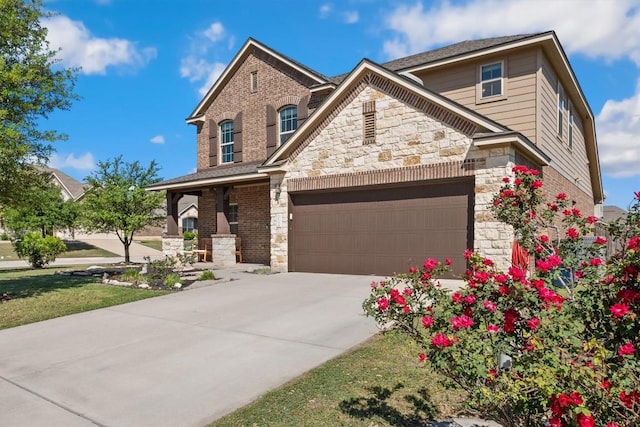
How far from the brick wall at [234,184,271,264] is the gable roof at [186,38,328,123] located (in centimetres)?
492

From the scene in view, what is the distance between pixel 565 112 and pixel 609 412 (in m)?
16.2

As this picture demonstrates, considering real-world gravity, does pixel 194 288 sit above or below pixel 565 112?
below

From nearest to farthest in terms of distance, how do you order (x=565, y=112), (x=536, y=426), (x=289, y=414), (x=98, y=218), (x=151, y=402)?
(x=536, y=426) → (x=289, y=414) → (x=151, y=402) → (x=565, y=112) → (x=98, y=218)

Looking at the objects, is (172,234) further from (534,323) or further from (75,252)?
(75,252)

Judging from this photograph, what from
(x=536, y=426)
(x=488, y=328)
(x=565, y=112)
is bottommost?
(x=536, y=426)

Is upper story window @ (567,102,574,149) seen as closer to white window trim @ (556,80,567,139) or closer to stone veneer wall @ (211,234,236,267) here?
white window trim @ (556,80,567,139)

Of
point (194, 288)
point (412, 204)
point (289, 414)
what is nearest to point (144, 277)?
point (194, 288)

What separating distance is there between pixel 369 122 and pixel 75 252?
29530 mm

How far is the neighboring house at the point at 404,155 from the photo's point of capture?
1050cm

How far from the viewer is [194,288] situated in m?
10.9

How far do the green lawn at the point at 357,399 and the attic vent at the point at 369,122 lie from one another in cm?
799

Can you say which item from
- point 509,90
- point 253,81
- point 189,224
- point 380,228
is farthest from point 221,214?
point 189,224

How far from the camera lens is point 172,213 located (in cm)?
1902

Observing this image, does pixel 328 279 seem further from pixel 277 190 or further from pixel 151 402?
pixel 151 402
